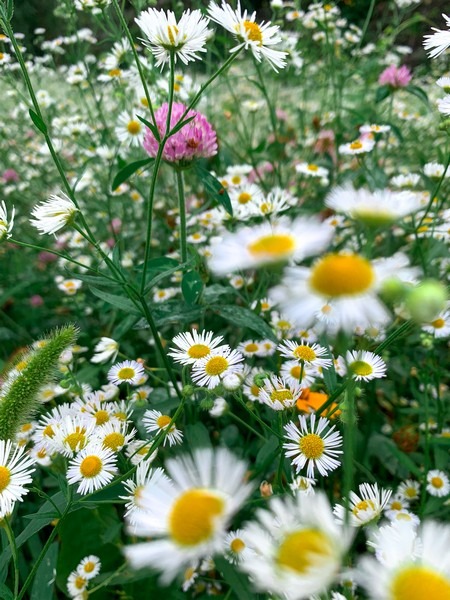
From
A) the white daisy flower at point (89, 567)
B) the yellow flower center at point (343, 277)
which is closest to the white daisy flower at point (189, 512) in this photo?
the yellow flower center at point (343, 277)

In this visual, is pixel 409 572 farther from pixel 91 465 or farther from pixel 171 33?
pixel 171 33

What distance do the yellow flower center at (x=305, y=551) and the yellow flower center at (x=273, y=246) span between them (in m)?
0.16

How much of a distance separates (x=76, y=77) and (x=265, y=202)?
3.09 feet

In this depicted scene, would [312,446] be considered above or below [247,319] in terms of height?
below

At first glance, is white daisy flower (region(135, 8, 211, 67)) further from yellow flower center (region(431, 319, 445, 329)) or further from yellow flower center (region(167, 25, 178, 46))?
yellow flower center (region(431, 319, 445, 329))

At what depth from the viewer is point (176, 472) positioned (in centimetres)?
30

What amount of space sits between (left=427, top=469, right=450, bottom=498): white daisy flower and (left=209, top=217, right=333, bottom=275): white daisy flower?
563mm

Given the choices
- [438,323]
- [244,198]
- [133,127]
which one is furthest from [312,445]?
[133,127]

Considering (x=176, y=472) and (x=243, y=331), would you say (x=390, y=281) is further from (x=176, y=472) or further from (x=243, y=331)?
(x=243, y=331)

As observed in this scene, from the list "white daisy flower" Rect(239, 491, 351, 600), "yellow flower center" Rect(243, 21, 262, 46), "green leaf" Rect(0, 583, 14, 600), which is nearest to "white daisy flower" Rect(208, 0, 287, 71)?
"yellow flower center" Rect(243, 21, 262, 46)

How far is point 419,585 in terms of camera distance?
26cm

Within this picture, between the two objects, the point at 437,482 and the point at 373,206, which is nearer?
the point at 373,206

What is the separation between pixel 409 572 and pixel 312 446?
0.31 metres

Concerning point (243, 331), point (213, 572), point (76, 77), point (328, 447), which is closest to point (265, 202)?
point (243, 331)
